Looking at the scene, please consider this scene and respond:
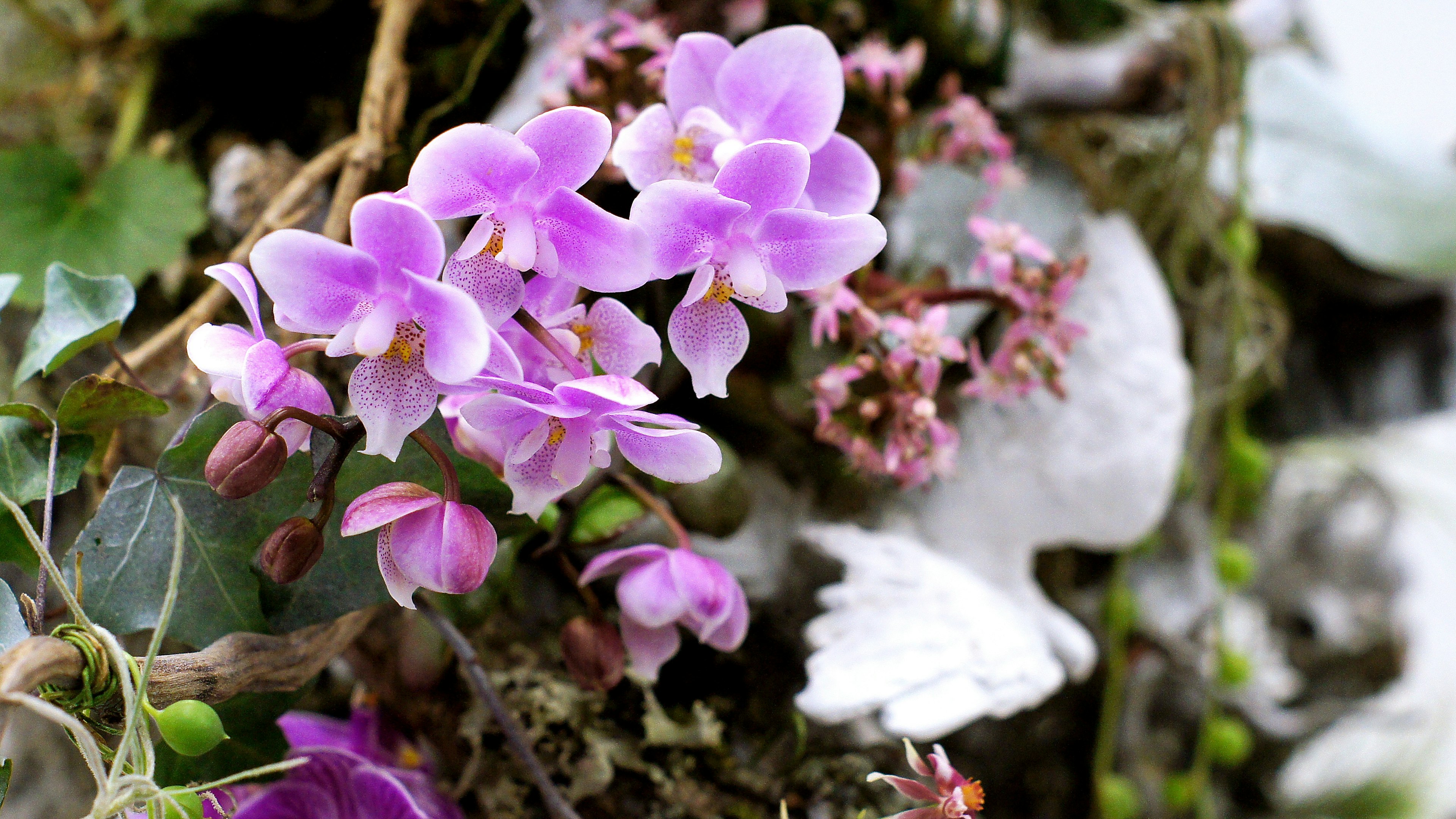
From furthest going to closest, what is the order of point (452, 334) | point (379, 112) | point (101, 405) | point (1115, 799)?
1. point (1115, 799)
2. point (379, 112)
3. point (101, 405)
4. point (452, 334)

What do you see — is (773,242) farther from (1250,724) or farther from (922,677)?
(1250,724)

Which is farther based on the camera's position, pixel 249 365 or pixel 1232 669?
pixel 1232 669

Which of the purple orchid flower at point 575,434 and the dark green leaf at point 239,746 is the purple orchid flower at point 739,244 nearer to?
the purple orchid flower at point 575,434

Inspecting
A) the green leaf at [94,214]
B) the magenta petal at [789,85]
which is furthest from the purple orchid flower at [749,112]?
the green leaf at [94,214]

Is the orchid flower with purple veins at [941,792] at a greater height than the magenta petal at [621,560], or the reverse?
the magenta petal at [621,560]

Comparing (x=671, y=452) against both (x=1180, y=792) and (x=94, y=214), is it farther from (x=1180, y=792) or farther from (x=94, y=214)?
(x=1180, y=792)

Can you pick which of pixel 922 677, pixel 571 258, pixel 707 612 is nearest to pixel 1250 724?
pixel 922 677

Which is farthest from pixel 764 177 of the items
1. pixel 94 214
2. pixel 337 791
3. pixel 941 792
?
pixel 94 214
